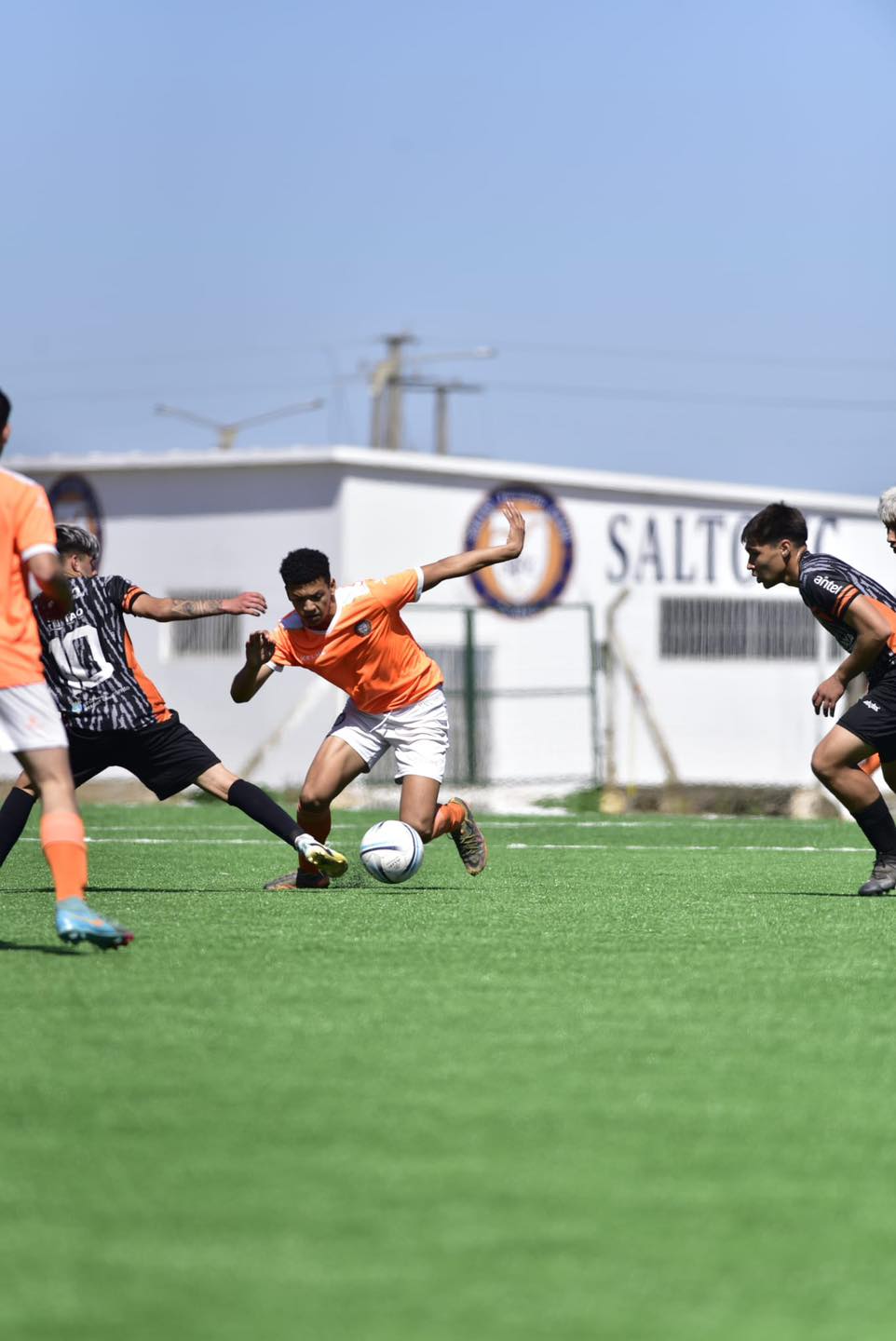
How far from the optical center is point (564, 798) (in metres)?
23.5

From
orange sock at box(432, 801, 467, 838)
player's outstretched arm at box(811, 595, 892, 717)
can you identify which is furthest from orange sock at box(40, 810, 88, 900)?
player's outstretched arm at box(811, 595, 892, 717)

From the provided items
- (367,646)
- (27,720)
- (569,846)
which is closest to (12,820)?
(367,646)

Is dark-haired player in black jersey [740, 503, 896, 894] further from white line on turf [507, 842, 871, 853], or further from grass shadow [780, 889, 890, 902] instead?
white line on turf [507, 842, 871, 853]

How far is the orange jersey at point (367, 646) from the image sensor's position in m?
10.0

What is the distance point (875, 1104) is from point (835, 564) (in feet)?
16.8

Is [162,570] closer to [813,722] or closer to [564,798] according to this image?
[564,798]

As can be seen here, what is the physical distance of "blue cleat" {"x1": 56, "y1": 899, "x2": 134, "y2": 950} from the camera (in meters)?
6.73

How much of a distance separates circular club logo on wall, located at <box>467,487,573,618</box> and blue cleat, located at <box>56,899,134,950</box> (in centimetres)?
1953

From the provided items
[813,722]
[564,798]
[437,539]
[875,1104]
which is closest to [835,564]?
[875,1104]

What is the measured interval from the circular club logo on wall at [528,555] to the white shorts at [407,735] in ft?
51.8

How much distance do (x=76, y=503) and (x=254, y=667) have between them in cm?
1854

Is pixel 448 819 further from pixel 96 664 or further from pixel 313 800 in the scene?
pixel 96 664

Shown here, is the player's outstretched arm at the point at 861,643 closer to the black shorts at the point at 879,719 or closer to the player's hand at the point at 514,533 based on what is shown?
the black shorts at the point at 879,719

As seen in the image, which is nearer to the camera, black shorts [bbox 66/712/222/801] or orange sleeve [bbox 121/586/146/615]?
orange sleeve [bbox 121/586/146/615]
